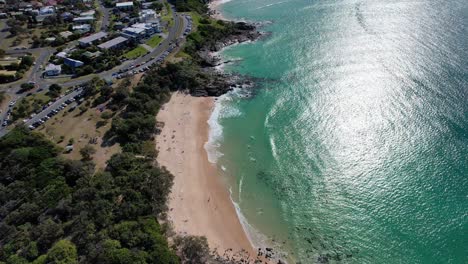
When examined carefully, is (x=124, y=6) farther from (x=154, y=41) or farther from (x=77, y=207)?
(x=77, y=207)

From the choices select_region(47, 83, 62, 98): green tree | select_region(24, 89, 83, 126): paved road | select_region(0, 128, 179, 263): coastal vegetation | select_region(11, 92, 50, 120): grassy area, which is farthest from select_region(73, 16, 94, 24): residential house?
select_region(0, 128, 179, 263): coastal vegetation

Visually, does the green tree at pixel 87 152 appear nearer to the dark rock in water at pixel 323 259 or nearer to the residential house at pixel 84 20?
the dark rock in water at pixel 323 259

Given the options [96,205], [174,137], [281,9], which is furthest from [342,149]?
[281,9]

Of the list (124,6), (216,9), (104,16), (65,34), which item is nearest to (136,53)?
(65,34)

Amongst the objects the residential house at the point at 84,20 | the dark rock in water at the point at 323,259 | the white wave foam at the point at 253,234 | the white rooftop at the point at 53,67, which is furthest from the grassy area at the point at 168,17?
the dark rock in water at the point at 323,259

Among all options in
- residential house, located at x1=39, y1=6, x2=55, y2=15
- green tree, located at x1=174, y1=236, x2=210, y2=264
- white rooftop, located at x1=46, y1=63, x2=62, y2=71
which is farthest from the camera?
residential house, located at x1=39, y1=6, x2=55, y2=15

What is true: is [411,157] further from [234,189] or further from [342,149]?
[234,189]

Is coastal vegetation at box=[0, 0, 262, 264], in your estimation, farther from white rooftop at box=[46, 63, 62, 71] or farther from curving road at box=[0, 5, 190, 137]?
white rooftop at box=[46, 63, 62, 71]
